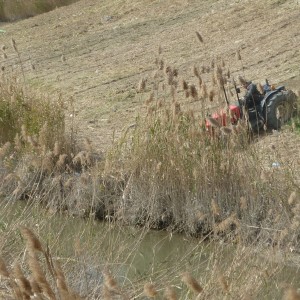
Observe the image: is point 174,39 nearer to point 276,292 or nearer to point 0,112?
point 0,112

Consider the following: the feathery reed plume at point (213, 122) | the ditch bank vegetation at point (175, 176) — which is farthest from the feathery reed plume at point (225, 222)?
the feathery reed plume at point (213, 122)

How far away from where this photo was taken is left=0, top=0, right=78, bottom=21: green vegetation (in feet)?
71.6

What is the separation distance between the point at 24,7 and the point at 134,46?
28.7ft

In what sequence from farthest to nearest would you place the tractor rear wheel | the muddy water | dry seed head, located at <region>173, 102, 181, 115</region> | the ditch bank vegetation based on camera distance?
the tractor rear wheel
dry seed head, located at <region>173, 102, 181, 115</region>
the ditch bank vegetation
the muddy water

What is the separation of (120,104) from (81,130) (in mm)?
1107

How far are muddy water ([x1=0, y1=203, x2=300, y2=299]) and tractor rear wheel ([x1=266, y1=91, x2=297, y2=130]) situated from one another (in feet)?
6.29

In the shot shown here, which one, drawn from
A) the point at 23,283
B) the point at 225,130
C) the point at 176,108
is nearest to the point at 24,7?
the point at 176,108

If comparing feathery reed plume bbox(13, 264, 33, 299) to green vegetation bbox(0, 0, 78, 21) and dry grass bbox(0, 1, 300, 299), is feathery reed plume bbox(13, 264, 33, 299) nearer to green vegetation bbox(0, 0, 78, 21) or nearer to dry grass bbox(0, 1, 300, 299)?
dry grass bbox(0, 1, 300, 299)

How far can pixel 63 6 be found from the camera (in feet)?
70.3

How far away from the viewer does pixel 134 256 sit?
222 inches

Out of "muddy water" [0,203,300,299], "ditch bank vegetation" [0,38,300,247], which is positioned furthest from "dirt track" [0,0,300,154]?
"muddy water" [0,203,300,299]

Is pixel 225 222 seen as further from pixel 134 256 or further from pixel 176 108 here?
pixel 176 108

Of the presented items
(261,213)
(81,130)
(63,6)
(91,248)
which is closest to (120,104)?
(81,130)

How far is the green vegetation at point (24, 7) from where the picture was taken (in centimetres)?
2181
